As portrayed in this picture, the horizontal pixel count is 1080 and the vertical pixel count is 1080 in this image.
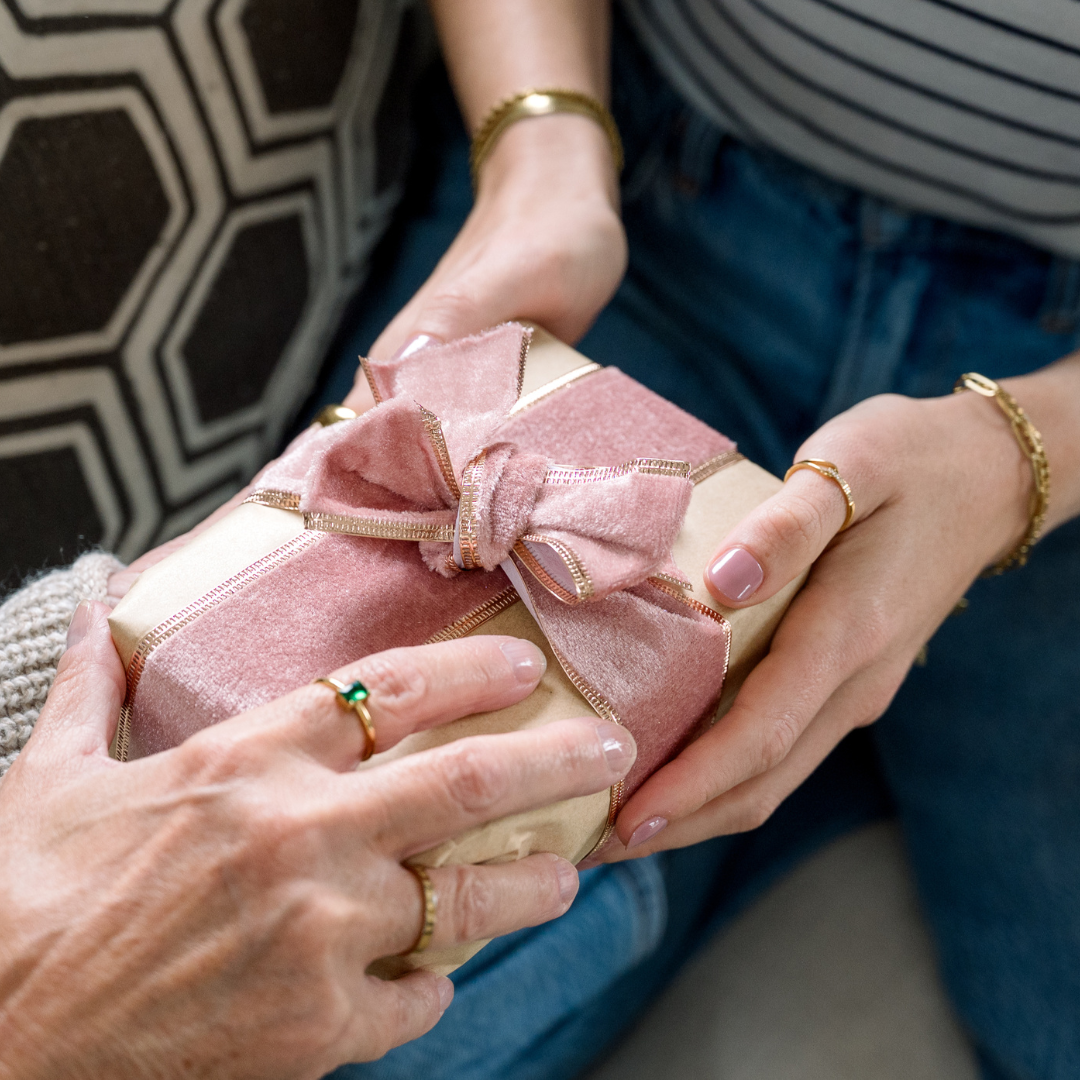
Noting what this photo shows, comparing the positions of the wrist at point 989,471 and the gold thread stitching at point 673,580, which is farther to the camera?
the wrist at point 989,471

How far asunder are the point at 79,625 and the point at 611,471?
0.92 ft

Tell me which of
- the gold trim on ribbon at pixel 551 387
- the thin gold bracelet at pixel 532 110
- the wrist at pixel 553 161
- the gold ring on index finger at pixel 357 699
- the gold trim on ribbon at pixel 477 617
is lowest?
the gold trim on ribbon at pixel 477 617

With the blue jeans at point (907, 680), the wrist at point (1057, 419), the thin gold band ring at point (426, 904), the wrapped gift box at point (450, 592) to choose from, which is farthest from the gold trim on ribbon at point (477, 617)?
the wrist at point (1057, 419)

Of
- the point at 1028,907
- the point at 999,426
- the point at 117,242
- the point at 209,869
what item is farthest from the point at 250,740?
the point at 1028,907

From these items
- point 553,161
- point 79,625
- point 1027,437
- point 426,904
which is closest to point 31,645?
point 79,625

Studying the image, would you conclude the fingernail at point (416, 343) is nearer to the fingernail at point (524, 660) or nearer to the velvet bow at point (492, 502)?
Result: the velvet bow at point (492, 502)

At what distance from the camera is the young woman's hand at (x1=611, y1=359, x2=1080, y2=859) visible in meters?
0.52

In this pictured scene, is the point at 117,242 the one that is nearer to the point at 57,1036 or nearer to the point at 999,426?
the point at 57,1036

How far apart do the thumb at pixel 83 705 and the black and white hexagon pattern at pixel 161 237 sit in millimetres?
237

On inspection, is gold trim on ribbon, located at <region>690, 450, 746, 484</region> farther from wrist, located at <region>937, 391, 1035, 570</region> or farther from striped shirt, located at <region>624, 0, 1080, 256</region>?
striped shirt, located at <region>624, 0, 1080, 256</region>

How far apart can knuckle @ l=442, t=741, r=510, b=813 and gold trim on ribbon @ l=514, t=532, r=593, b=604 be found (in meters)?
0.09

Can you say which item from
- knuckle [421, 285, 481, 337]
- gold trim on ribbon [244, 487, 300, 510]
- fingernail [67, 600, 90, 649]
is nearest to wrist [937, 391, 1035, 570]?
knuckle [421, 285, 481, 337]

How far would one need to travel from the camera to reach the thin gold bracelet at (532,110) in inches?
30.9

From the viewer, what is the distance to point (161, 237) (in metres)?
0.70
